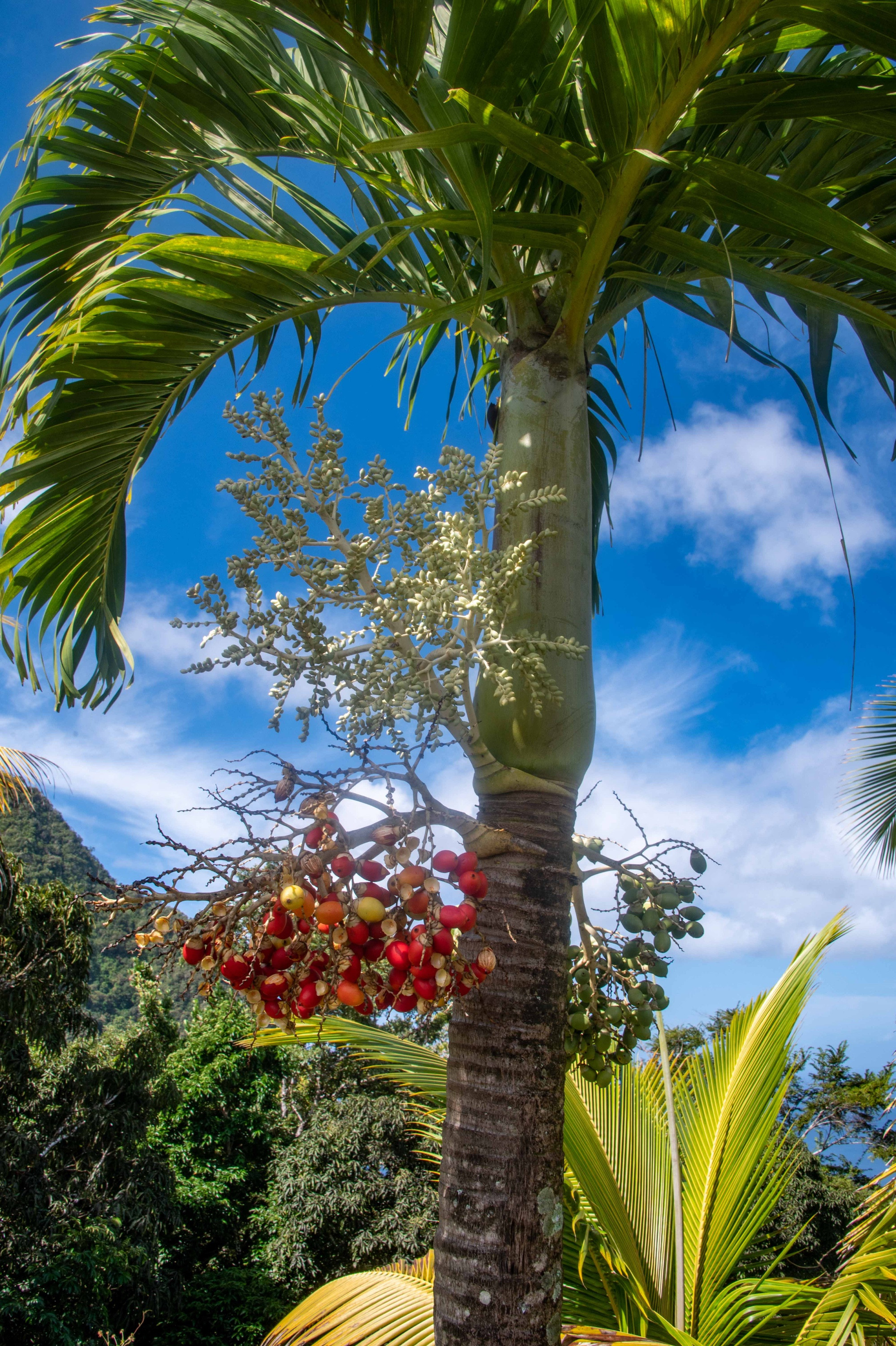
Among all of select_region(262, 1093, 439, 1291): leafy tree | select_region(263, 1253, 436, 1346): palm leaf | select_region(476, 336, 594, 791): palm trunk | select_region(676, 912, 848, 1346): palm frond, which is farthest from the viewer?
select_region(262, 1093, 439, 1291): leafy tree

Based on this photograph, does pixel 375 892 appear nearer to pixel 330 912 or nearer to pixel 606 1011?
pixel 330 912

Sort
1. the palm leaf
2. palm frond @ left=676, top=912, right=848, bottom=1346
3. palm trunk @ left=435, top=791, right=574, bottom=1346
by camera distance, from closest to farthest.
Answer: palm trunk @ left=435, top=791, right=574, bottom=1346 → the palm leaf → palm frond @ left=676, top=912, right=848, bottom=1346

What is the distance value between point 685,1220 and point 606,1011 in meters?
1.84

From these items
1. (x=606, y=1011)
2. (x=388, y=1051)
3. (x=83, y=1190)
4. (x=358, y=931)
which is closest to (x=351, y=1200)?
(x=83, y=1190)

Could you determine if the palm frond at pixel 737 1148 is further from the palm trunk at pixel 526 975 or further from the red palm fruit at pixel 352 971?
the red palm fruit at pixel 352 971

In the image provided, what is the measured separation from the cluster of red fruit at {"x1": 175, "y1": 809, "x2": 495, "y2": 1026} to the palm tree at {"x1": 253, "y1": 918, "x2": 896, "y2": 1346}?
58.1 inches

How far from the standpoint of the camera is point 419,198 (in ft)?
7.54

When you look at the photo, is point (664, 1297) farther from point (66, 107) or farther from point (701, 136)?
point (66, 107)

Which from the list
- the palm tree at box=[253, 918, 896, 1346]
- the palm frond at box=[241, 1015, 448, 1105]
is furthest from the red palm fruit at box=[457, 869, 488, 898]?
the palm frond at box=[241, 1015, 448, 1105]

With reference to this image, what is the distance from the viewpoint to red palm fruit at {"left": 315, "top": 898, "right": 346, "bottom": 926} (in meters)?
1.33

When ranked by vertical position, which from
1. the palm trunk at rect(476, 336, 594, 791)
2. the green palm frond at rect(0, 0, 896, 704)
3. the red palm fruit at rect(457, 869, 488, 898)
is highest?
the green palm frond at rect(0, 0, 896, 704)

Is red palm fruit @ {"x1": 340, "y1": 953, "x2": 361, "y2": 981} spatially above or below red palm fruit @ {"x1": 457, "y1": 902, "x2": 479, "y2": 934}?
below

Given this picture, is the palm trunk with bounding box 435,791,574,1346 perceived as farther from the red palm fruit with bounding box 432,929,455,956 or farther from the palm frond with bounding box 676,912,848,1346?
the palm frond with bounding box 676,912,848,1346

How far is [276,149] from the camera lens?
2.70 meters
